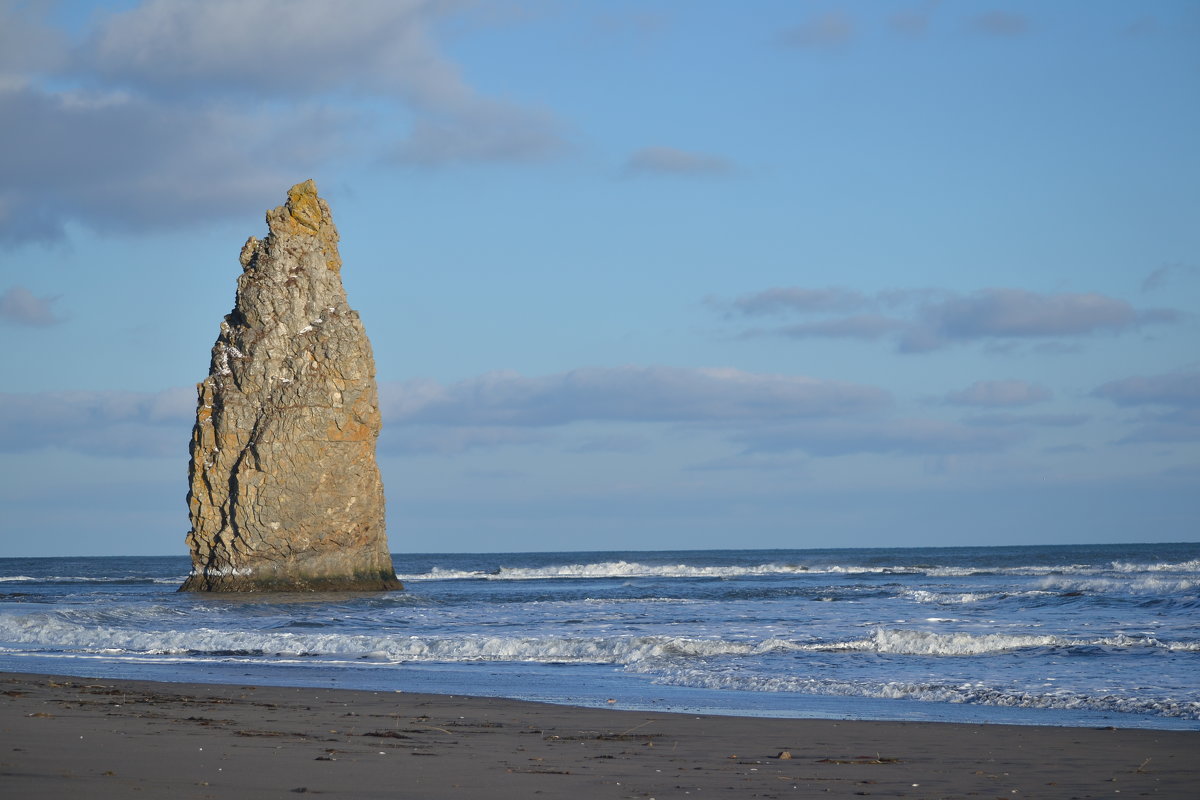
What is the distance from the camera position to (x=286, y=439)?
124 ft

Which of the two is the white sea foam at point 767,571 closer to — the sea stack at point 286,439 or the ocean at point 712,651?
the sea stack at point 286,439

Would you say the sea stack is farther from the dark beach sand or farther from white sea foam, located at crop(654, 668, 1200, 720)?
the dark beach sand

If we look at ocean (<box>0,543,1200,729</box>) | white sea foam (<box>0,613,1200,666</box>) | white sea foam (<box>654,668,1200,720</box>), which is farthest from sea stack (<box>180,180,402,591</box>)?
white sea foam (<box>654,668,1200,720</box>)

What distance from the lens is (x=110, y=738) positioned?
926cm

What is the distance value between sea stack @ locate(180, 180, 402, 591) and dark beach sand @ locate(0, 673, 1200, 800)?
25.8m

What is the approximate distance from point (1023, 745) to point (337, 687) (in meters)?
8.56

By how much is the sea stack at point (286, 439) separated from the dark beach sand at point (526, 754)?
2584 cm

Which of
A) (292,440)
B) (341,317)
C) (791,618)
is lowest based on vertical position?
(791,618)

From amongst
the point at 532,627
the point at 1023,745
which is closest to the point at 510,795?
the point at 1023,745

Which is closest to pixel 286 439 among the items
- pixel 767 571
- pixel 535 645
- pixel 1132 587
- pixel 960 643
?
pixel 535 645

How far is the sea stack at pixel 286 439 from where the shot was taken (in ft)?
124

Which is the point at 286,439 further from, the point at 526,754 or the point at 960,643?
the point at 526,754

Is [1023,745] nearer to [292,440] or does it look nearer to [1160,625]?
[1160,625]

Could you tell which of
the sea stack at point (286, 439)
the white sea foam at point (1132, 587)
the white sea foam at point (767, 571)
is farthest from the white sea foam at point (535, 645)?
the white sea foam at point (767, 571)
